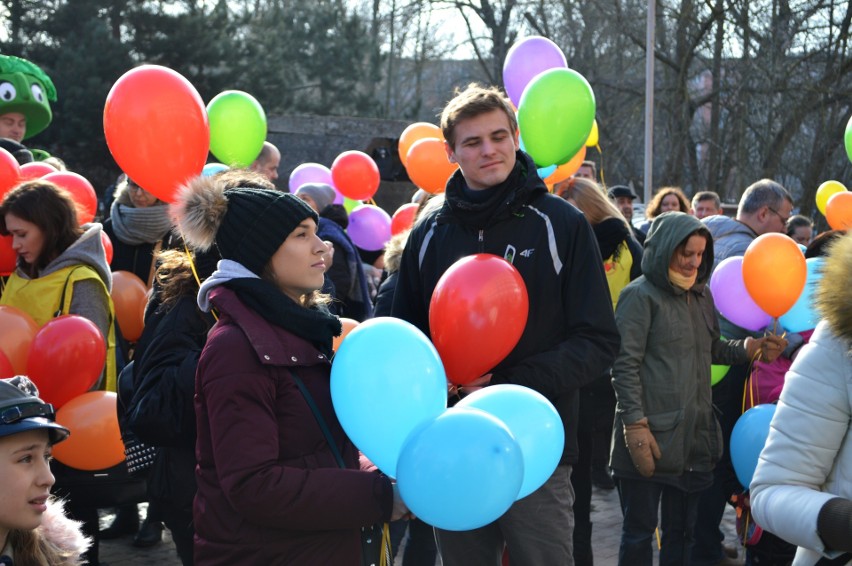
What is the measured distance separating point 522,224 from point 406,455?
3.81 feet

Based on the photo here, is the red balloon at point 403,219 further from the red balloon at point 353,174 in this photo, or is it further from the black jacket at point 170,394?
the black jacket at point 170,394

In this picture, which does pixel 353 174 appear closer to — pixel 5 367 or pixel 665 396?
pixel 665 396

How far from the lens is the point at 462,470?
209 cm

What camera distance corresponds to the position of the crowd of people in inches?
88.9

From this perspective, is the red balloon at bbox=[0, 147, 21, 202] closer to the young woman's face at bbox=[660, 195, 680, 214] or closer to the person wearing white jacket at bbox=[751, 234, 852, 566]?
the person wearing white jacket at bbox=[751, 234, 852, 566]

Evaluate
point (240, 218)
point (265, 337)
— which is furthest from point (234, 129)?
point (265, 337)

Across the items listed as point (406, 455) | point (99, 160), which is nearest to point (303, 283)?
point (406, 455)

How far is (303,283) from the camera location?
2512mm

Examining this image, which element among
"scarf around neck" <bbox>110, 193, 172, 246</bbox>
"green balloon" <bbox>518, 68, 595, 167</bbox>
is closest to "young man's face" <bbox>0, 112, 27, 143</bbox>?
"scarf around neck" <bbox>110, 193, 172, 246</bbox>

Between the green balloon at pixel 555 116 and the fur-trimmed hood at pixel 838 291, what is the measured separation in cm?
264

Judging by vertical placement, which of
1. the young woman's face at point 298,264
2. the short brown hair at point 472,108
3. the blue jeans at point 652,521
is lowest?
the blue jeans at point 652,521

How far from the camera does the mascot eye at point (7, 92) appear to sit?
24.5 feet

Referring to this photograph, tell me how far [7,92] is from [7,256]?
138 inches

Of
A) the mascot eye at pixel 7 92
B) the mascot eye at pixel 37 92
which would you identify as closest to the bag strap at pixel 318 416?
the mascot eye at pixel 7 92
